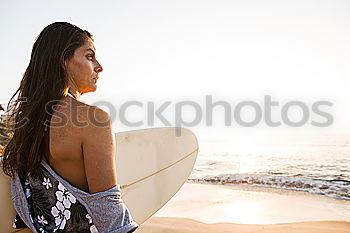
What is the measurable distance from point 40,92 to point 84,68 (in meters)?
0.18

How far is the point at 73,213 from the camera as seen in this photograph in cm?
125

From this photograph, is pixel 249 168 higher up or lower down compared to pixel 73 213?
lower down

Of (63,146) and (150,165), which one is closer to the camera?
(63,146)

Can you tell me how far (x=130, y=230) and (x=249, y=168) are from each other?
5.18 m

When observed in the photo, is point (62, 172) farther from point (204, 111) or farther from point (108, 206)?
point (204, 111)

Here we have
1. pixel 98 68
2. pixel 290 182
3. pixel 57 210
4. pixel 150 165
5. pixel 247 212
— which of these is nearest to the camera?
pixel 57 210

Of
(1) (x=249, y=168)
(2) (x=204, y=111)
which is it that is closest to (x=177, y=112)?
(2) (x=204, y=111)

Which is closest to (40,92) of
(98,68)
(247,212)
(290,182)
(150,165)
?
(98,68)

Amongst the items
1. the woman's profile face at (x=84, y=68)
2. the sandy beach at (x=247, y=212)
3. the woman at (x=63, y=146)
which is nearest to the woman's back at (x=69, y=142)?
the woman at (x=63, y=146)

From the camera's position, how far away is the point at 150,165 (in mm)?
2725

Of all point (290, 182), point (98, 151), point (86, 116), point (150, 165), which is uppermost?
point (86, 116)

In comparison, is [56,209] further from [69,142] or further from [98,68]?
[98,68]

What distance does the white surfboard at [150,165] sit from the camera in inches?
97.7

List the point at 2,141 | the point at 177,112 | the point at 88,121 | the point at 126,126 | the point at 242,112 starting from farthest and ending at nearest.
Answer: the point at 242,112 → the point at 177,112 → the point at 126,126 → the point at 2,141 → the point at 88,121
